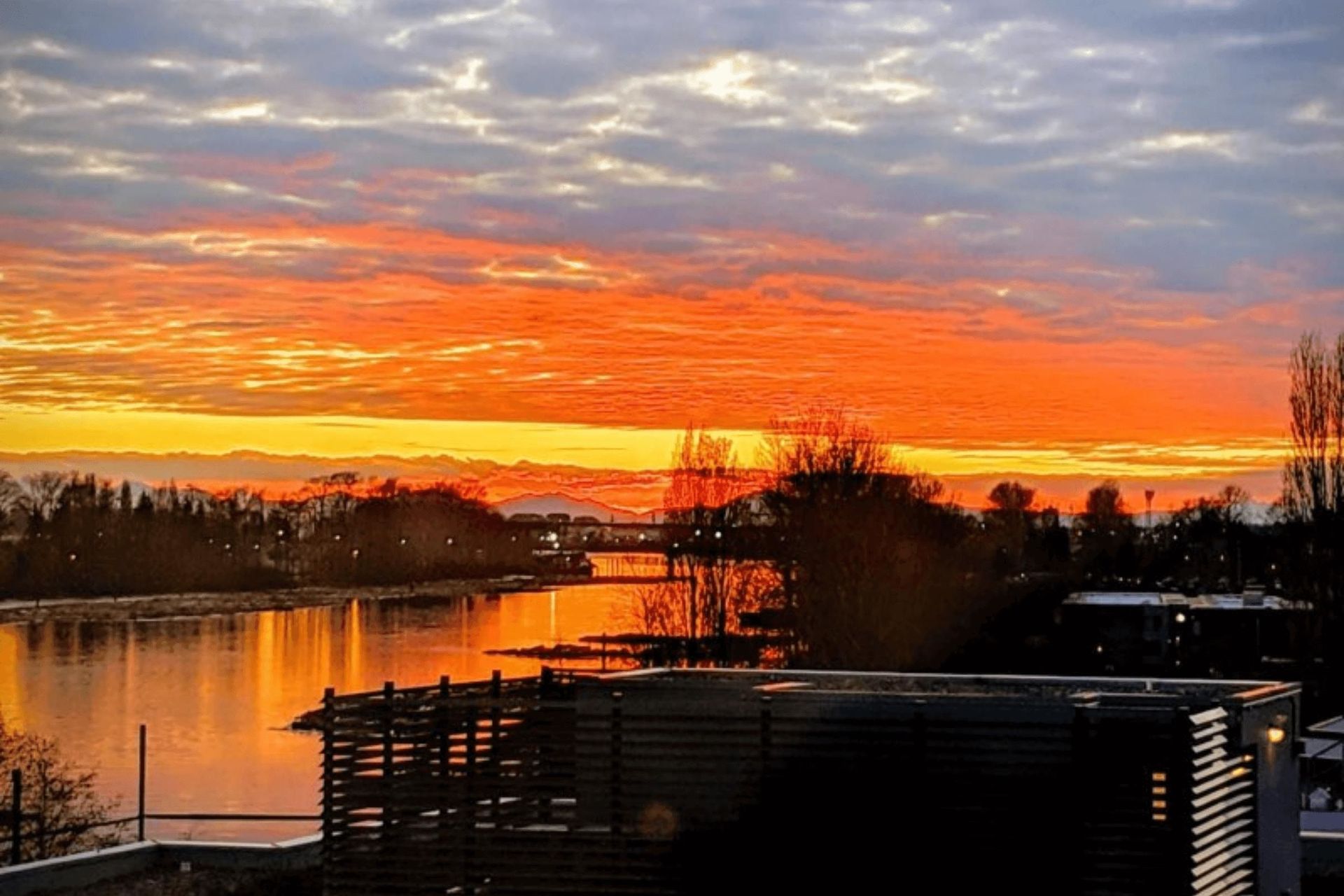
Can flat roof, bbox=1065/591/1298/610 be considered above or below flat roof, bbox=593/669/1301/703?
below

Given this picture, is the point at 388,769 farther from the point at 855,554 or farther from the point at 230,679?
the point at 230,679

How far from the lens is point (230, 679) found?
186 feet

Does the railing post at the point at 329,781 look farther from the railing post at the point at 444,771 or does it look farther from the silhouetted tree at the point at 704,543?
the silhouetted tree at the point at 704,543

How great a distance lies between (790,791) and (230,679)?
47594 mm

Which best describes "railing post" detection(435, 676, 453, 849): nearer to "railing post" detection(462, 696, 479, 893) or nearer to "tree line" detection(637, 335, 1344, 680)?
"railing post" detection(462, 696, 479, 893)

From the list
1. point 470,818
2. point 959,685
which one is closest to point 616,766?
point 470,818

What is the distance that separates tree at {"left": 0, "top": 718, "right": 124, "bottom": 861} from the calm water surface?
91cm

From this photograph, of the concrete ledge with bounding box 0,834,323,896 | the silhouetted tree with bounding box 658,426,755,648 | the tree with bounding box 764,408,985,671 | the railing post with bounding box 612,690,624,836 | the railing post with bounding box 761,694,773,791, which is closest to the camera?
the railing post with bounding box 761,694,773,791

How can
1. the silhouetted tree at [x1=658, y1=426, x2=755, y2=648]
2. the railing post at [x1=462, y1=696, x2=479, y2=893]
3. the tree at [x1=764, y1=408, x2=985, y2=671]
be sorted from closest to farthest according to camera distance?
the railing post at [x1=462, y1=696, x2=479, y2=893]
the tree at [x1=764, y1=408, x2=985, y2=671]
the silhouetted tree at [x1=658, y1=426, x2=755, y2=648]

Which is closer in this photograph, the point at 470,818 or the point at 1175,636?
the point at 470,818

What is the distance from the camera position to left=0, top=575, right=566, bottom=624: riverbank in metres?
98.4

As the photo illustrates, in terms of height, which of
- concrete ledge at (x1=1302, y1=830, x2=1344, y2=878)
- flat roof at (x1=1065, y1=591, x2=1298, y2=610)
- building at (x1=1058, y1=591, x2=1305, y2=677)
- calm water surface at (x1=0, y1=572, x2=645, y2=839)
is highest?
concrete ledge at (x1=1302, y1=830, x2=1344, y2=878)

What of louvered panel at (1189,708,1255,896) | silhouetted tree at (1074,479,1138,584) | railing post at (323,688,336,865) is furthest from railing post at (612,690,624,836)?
silhouetted tree at (1074,479,1138,584)

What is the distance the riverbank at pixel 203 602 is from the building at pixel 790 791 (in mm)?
87616
